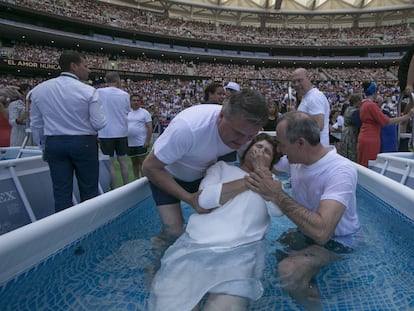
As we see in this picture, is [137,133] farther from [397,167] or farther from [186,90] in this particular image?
[186,90]

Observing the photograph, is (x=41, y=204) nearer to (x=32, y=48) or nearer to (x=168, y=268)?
(x=168, y=268)

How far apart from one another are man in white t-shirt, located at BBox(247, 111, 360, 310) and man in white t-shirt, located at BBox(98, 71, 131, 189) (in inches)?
127

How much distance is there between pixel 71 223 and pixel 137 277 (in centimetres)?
52

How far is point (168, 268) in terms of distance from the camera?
1648 millimetres

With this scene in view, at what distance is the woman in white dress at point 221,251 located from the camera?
1442 millimetres

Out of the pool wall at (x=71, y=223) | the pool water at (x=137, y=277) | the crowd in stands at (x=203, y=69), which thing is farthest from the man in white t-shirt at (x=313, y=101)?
the crowd in stands at (x=203, y=69)

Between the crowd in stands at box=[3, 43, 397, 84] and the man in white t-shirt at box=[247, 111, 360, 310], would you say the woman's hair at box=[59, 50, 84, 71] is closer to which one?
the man in white t-shirt at box=[247, 111, 360, 310]

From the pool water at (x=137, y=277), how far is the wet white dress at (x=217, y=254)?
0.17 m

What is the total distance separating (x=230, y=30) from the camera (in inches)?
1686

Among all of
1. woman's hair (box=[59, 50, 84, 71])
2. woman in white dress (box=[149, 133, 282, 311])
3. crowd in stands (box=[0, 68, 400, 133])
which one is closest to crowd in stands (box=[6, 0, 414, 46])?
crowd in stands (box=[0, 68, 400, 133])

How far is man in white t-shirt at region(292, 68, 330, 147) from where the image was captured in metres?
3.98

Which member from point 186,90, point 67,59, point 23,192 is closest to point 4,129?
point 23,192

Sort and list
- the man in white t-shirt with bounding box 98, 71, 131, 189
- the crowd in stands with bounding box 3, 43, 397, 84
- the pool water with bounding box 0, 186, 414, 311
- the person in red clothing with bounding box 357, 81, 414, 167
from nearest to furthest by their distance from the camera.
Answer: the pool water with bounding box 0, 186, 414, 311, the person in red clothing with bounding box 357, 81, 414, 167, the man in white t-shirt with bounding box 98, 71, 131, 189, the crowd in stands with bounding box 3, 43, 397, 84

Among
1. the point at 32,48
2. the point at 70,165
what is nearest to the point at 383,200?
the point at 70,165
